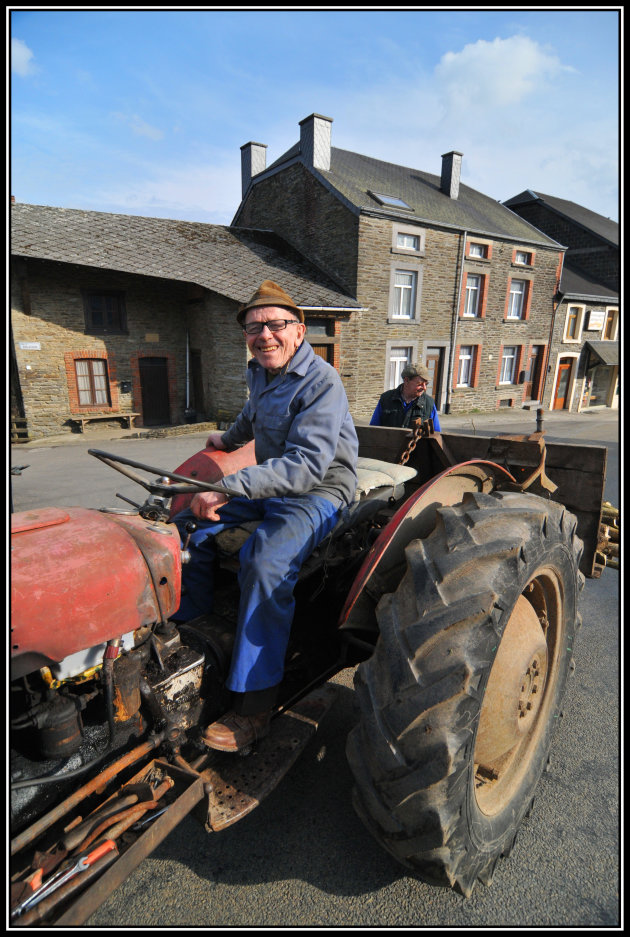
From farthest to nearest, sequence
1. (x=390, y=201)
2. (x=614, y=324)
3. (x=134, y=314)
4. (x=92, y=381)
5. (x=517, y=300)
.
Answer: (x=614, y=324)
(x=517, y=300)
(x=390, y=201)
(x=134, y=314)
(x=92, y=381)

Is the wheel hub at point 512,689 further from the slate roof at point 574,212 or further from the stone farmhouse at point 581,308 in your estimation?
the slate roof at point 574,212

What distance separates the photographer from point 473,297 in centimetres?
1939

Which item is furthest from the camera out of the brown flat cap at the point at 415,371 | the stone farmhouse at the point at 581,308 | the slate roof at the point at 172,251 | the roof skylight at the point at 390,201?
the stone farmhouse at the point at 581,308

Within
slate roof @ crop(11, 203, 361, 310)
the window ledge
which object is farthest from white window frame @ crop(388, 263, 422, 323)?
slate roof @ crop(11, 203, 361, 310)

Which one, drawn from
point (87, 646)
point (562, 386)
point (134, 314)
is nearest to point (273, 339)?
point (87, 646)

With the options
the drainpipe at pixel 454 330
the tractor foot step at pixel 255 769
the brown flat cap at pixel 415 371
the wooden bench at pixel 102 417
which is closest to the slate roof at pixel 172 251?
the wooden bench at pixel 102 417

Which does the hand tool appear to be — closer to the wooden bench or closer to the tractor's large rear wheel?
the tractor's large rear wheel

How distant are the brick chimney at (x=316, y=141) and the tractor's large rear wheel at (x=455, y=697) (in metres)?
16.5

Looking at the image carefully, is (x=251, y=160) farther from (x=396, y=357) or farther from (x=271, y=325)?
(x=271, y=325)

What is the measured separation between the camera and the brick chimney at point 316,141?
15242mm

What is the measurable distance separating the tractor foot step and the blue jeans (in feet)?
0.78

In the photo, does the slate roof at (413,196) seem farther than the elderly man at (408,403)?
Yes


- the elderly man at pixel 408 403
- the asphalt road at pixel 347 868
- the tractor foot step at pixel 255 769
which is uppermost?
the elderly man at pixel 408 403

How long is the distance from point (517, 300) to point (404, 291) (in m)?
6.93
